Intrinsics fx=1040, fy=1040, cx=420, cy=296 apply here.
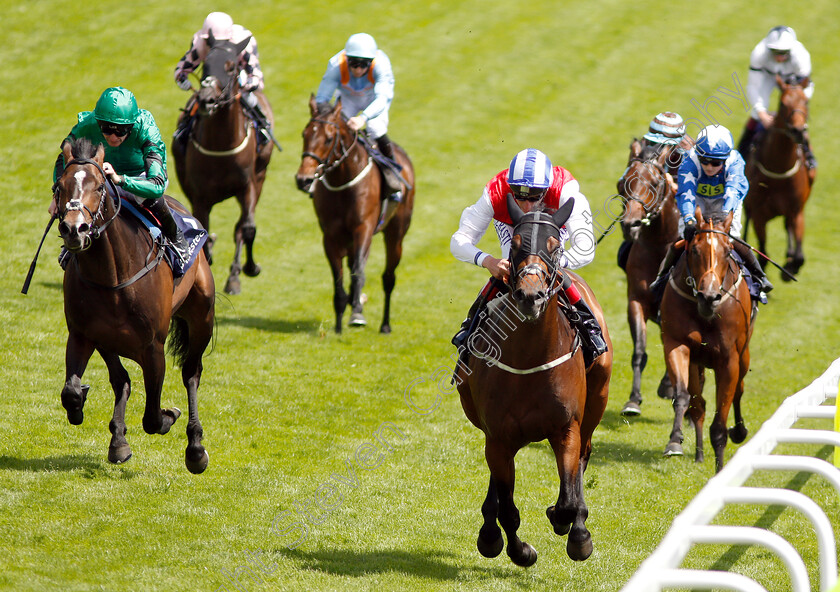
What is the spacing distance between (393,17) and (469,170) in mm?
6636

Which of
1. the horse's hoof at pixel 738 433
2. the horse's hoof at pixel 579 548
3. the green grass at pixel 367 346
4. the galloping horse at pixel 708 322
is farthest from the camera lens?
the horse's hoof at pixel 738 433

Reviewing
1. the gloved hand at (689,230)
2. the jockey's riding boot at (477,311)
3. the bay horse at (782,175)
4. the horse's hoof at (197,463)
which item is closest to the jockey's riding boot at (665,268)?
the gloved hand at (689,230)

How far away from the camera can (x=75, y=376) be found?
20.8 feet

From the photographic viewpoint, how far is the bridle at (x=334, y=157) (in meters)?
10.5

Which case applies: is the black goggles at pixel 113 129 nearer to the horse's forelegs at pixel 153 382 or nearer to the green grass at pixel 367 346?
the horse's forelegs at pixel 153 382

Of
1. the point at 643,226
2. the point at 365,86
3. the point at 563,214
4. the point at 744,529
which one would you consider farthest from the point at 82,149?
the point at 365,86

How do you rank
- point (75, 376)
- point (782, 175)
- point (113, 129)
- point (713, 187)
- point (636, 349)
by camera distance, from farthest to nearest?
point (782, 175)
point (636, 349)
point (713, 187)
point (113, 129)
point (75, 376)

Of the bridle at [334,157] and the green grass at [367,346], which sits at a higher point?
the bridle at [334,157]

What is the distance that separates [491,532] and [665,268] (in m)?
3.59

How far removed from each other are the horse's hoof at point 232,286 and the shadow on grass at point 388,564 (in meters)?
6.59

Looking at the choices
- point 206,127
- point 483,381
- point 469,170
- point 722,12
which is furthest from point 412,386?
point 722,12

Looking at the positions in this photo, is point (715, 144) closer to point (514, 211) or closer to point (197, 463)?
point (514, 211)

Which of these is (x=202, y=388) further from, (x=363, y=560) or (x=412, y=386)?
(x=363, y=560)

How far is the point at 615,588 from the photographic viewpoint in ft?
19.4
